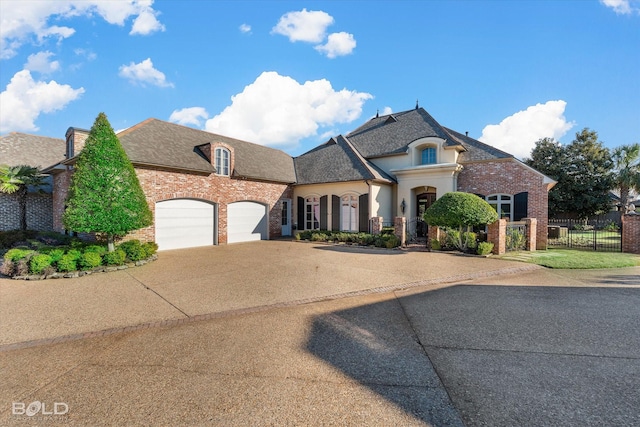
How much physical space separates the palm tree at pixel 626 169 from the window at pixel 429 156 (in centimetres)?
2171

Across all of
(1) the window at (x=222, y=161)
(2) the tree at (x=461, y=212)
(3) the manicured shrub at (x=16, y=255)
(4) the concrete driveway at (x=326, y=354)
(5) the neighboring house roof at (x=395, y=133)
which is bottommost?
(4) the concrete driveway at (x=326, y=354)

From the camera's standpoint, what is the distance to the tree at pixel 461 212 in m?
11.3

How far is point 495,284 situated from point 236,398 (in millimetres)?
6900

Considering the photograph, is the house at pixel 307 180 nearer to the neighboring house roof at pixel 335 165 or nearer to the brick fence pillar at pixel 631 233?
the neighboring house roof at pixel 335 165

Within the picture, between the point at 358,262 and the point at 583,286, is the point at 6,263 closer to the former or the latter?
the point at 358,262

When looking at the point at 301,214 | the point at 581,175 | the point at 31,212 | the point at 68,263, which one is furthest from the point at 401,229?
the point at 581,175

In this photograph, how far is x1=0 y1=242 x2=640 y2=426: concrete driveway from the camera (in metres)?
2.81

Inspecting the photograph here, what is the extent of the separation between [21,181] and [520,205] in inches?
940

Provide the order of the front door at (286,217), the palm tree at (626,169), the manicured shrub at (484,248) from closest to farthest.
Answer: the manicured shrub at (484,248) → the front door at (286,217) → the palm tree at (626,169)

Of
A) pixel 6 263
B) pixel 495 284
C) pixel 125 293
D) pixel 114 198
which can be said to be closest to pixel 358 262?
pixel 495 284

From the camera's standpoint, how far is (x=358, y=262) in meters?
10.4

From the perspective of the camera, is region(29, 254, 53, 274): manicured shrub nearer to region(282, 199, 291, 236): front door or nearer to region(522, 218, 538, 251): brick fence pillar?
region(282, 199, 291, 236): front door

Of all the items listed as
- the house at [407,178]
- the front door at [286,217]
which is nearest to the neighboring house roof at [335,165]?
the house at [407,178]

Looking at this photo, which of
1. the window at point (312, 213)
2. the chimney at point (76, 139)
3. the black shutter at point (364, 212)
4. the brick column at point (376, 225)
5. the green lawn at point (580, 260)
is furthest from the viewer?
the window at point (312, 213)
